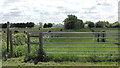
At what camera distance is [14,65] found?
26.2 feet

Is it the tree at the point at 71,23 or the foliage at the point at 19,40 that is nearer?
the foliage at the point at 19,40

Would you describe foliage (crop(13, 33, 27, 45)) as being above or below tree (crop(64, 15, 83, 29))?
below

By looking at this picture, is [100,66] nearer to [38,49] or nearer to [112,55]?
[112,55]

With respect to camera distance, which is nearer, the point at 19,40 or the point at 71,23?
the point at 19,40

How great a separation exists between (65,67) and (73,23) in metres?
12.7

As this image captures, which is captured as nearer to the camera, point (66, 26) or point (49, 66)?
point (49, 66)

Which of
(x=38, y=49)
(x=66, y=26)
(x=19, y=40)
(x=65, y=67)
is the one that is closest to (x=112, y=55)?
(x=65, y=67)

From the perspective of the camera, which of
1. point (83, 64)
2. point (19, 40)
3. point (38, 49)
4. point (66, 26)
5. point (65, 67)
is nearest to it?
point (65, 67)

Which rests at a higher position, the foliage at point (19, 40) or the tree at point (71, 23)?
the tree at point (71, 23)

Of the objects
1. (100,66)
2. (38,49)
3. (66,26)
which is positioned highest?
(66,26)

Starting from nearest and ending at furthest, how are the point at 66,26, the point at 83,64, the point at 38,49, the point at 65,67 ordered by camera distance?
the point at 65,67, the point at 83,64, the point at 38,49, the point at 66,26

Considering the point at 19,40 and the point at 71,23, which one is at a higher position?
the point at 71,23

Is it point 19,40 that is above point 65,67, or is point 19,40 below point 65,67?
above

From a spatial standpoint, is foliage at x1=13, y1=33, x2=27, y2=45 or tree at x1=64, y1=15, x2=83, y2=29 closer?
foliage at x1=13, y1=33, x2=27, y2=45
